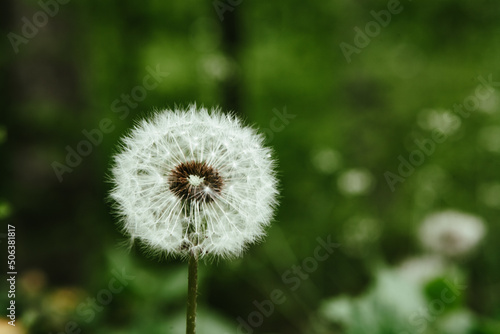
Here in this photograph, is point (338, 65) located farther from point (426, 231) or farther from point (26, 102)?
point (26, 102)

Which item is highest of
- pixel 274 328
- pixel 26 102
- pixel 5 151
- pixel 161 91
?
pixel 161 91

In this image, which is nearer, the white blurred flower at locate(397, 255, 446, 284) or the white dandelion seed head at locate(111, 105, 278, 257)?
the white dandelion seed head at locate(111, 105, 278, 257)

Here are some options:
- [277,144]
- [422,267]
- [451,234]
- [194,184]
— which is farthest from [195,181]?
[277,144]

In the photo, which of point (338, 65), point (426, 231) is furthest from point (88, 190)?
point (338, 65)

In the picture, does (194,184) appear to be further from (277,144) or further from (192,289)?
(277,144)

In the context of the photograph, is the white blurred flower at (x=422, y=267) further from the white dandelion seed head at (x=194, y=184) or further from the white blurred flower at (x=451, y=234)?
the white dandelion seed head at (x=194, y=184)

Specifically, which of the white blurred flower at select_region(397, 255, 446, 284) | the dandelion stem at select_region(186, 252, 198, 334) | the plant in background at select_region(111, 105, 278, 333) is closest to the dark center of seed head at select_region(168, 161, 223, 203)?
the plant in background at select_region(111, 105, 278, 333)

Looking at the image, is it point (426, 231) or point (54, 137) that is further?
point (426, 231)

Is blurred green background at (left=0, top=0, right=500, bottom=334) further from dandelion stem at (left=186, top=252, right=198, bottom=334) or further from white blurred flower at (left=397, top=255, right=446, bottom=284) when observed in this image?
dandelion stem at (left=186, top=252, right=198, bottom=334)
